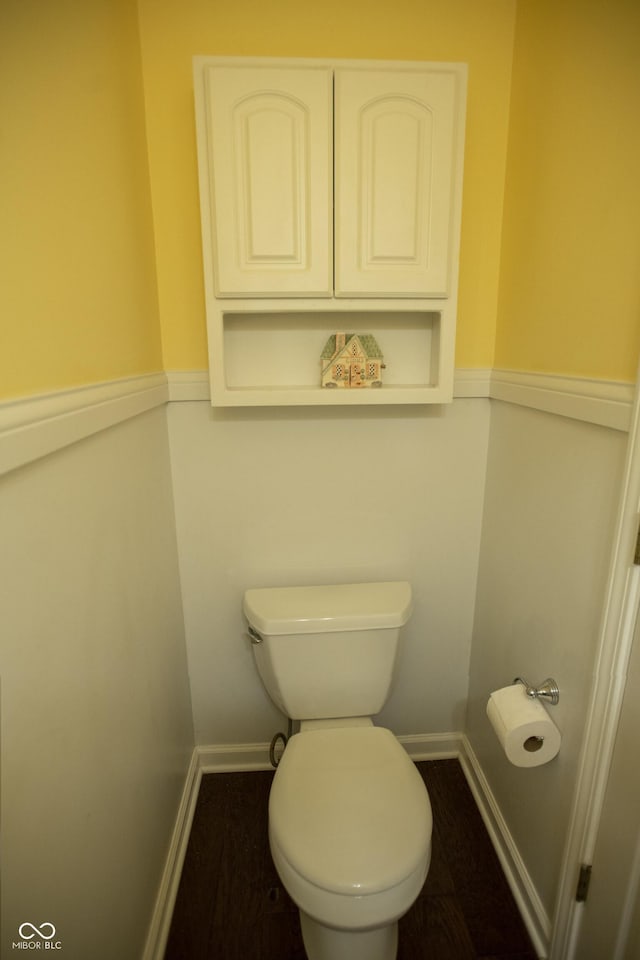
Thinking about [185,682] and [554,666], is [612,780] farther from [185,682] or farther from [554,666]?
[185,682]

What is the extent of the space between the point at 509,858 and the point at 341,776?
60 cm

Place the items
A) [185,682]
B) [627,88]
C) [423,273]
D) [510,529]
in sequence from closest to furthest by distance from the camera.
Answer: [627,88] < [423,273] < [510,529] < [185,682]

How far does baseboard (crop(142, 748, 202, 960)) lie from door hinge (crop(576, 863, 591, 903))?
95cm

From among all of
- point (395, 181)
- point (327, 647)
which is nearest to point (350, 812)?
point (327, 647)

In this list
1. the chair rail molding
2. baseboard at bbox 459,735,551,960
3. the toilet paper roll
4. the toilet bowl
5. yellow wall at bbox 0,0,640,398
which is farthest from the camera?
baseboard at bbox 459,735,551,960

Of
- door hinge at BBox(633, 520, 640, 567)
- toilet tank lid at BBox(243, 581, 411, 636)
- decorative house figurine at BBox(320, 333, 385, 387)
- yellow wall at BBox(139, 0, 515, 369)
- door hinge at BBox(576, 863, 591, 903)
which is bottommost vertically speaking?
door hinge at BBox(576, 863, 591, 903)

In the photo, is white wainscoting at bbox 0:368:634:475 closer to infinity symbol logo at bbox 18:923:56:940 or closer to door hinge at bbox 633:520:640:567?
door hinge at bbox 633:520:640:567

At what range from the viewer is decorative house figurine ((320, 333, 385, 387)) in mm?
1326

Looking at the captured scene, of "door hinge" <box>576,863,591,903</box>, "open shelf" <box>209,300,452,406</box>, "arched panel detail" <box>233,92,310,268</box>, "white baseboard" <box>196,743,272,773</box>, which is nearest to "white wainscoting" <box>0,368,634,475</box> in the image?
"open shelf" <box>209,300,452,406</box>

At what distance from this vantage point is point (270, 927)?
4.10 ft

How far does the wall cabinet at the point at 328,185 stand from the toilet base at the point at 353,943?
1269 mm

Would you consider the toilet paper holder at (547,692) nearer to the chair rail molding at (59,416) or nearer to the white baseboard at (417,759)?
the white baseboard at (417,759)

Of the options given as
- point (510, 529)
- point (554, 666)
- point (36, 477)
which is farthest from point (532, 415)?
point (36, 477)

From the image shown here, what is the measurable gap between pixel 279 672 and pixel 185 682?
1.27 feet
